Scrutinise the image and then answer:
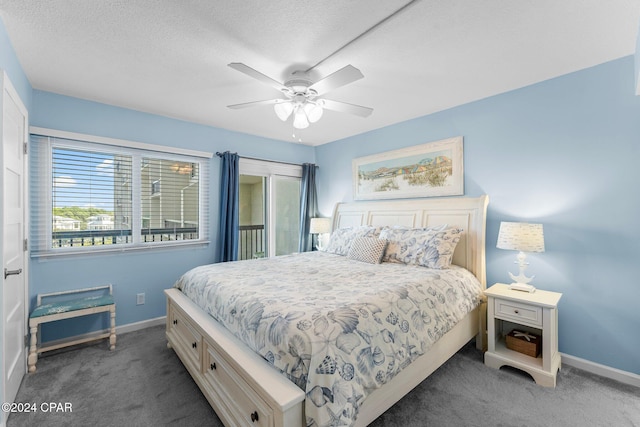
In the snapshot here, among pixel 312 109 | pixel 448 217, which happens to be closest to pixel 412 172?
pixel 448 217

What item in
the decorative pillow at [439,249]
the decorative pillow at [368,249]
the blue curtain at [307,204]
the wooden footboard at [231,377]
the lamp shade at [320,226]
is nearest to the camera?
the wooden footboard at [231,377]

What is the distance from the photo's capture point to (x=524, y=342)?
7.92 feet

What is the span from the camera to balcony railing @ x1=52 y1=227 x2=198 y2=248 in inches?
114

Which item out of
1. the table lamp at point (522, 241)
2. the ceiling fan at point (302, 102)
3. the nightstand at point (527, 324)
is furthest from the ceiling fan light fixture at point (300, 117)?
the nightstand at point (527, 324)

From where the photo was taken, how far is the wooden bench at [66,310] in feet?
7.86

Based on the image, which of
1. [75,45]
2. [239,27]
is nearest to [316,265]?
[239,27]

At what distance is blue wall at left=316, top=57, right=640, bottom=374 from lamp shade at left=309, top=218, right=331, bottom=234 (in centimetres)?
223

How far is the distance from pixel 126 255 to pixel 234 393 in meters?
2.44

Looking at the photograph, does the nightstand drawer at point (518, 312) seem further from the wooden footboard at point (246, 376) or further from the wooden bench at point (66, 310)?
the wooden bench at point (66, 310)

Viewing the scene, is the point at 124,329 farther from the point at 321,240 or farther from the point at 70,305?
the point at 321,240

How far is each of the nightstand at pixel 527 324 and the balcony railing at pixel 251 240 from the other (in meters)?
3.44

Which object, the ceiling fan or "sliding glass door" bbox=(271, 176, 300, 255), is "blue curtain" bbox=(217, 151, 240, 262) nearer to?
"sliding glass door" bbox=(271, 176, 300, 255)

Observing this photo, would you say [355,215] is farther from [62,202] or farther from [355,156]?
[62,202]

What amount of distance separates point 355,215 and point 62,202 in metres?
3.47
